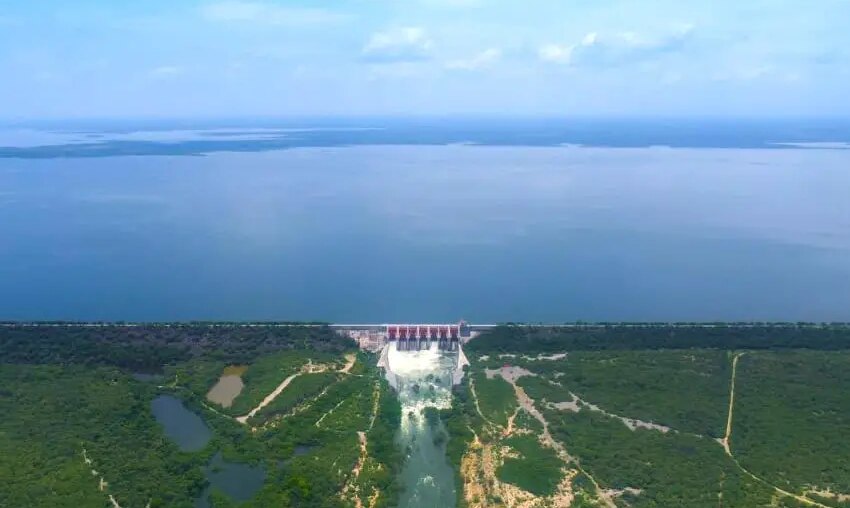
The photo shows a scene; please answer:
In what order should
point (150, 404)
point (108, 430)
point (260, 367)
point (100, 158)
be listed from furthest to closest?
1. point (100, 158)
2. point (260, 367)
3. point (150, 404)
4. point (108, 430)

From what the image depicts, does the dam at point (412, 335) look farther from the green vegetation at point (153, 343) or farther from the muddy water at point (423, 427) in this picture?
the green vegetation at point (153, 343)

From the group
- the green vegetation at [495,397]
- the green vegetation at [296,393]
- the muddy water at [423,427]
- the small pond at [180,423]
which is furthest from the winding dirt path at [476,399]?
the small pond at [180,423]

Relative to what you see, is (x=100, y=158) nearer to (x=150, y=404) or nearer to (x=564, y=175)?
(x=564, y=175)

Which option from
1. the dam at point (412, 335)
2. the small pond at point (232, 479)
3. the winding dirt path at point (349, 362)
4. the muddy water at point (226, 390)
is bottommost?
the small pond at point (232, 479)

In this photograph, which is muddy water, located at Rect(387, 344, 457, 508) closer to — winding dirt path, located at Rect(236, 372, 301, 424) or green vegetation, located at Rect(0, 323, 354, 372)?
green vegetation, located at Rect(0, 323, 354, 372)

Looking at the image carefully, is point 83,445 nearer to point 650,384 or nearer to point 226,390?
point 226,390

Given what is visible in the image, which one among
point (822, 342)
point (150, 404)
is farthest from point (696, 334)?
point (150, 404)

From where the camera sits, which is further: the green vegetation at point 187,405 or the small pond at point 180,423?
the small pond at point 180,423
